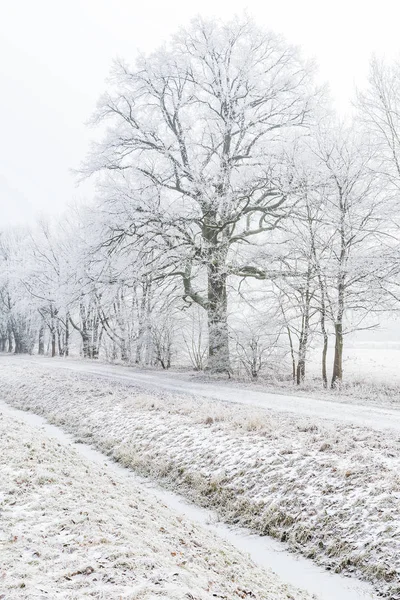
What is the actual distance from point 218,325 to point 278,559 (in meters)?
14.6

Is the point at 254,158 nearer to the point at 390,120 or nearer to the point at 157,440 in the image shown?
the point at 390,120

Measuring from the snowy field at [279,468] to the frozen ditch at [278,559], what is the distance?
0.17m

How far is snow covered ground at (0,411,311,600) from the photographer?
4250mm

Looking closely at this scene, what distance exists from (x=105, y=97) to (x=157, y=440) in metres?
17.1

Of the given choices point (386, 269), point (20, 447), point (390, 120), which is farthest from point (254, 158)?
point (20, 447)

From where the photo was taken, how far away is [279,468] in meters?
8.29

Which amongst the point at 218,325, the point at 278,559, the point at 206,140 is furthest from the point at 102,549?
the point at 206,140

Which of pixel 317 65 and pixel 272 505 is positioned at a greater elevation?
pixel 317 65

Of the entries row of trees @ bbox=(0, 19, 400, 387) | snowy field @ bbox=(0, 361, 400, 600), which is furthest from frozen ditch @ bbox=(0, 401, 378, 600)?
row of trees @ bbox=(0, 19, 400, 387)

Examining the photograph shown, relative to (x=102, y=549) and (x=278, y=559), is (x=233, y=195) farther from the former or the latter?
(x=102, y=549)

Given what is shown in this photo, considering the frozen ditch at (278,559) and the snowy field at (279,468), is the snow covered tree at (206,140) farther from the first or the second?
the frozen ditch at (278,559)

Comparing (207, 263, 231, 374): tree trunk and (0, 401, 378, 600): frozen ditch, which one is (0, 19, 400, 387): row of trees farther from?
(0, 401, 378, 600): frozen ditch

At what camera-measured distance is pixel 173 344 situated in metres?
30.8

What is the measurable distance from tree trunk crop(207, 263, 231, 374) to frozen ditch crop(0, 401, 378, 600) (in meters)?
12.0
